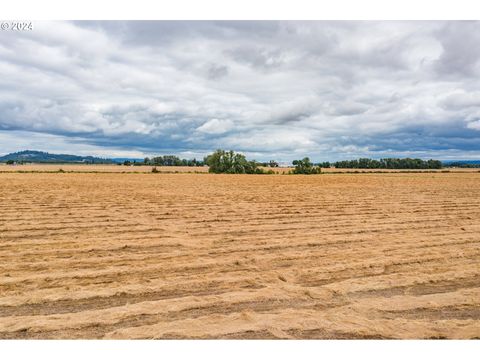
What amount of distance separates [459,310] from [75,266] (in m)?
5.62

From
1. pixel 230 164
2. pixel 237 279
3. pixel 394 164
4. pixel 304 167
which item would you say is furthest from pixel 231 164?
pixel 237 279

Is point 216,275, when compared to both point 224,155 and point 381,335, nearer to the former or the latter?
point 381,335

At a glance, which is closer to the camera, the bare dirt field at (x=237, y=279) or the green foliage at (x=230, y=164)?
the bare dirt field at (x=237, y=279)

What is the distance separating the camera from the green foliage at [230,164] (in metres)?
70.9

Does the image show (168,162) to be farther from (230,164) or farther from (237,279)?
(237,279)

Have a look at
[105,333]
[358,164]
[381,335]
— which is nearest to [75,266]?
[105,333]

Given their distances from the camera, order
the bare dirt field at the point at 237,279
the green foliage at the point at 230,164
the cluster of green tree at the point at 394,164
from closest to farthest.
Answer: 1. the bare dirt field at the point at 237,279
2. the green foliage at the point at 230,164
3. the cluster of green tree at the point at 394,164

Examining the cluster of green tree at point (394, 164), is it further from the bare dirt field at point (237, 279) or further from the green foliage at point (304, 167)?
the bare dirt field at point (237, 279)

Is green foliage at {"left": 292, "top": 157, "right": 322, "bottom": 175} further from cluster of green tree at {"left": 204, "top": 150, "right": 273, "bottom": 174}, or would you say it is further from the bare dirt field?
the bare dirt field

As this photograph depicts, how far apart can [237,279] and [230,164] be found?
6569 cm

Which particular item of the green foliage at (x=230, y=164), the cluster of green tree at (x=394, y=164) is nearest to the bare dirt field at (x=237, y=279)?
the green foliage at (x=230, y=164)

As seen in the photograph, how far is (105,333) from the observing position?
3.96 metres

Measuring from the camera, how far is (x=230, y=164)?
2803 inches

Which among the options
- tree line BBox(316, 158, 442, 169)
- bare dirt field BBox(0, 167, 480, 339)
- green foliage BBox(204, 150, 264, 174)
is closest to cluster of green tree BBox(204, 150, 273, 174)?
green foliage BBox(204, 150, 264, 174)
